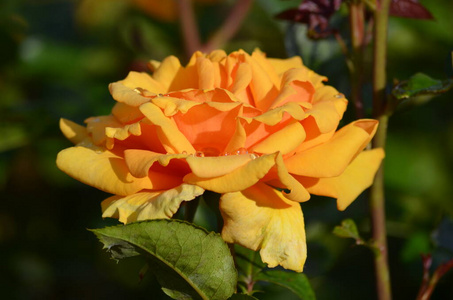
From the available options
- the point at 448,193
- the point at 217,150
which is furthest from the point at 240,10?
the point at 217,150

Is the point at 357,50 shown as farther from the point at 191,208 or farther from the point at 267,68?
the point at 191,208

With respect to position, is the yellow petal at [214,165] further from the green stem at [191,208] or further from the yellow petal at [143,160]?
the green stem at [191,208]

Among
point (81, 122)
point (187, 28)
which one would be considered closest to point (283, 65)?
point (81, 122)

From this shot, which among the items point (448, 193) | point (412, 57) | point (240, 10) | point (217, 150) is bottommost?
point (448, 193)

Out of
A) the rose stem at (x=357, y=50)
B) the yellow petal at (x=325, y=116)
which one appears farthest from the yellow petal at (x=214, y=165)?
the rose stem at (x=357, y=50)

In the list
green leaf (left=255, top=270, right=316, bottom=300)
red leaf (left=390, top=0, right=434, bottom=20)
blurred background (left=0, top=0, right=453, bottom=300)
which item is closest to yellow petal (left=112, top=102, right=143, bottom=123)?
green leaf (left=255, top=270, right=316, bottom=300)

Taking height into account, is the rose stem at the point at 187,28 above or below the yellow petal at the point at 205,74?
below

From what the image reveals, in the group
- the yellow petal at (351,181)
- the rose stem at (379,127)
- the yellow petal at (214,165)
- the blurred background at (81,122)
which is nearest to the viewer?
the yellow petal at (214,165)

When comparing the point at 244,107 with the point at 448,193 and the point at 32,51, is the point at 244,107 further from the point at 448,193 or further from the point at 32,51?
the point at 32,51
